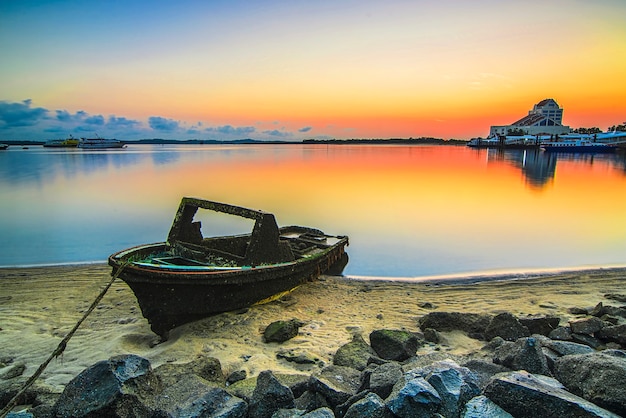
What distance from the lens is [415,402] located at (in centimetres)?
336

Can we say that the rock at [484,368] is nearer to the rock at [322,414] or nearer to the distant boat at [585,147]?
the rock at [322,414]

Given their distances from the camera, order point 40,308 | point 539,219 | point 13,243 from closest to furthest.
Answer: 1. point 40,308
2. point 13,243
3. point 539,219

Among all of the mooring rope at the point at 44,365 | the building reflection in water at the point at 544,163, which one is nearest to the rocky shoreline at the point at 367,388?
the mooring rope at the point at 44,365

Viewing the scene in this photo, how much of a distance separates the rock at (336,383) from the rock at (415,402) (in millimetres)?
725

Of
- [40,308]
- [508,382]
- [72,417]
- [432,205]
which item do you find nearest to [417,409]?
[508,382]

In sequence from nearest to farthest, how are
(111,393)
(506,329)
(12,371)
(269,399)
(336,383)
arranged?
(111,393), (269,399), (336,383), (12,371), (506,329)

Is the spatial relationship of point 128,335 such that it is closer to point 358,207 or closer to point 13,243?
point 13,243

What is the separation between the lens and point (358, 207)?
79.2 feet

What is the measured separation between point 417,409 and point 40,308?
26.4 feet

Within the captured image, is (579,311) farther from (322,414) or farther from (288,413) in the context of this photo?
(288,413)

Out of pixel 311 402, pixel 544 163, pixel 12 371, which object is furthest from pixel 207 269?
pixel 544 163

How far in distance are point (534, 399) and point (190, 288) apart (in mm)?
5304

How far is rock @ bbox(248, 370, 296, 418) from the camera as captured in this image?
3.86 m

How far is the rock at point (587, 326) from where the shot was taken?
5797 mm
